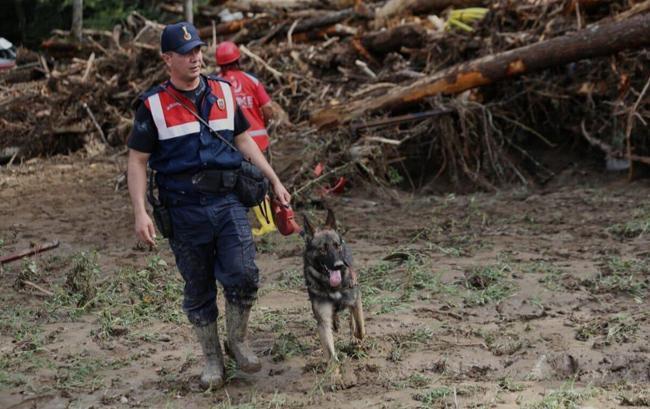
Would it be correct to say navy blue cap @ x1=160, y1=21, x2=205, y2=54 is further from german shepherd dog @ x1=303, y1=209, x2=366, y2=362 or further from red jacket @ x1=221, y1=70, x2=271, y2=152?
red jacket @ x1=221, y1=70, x2=271, y2=152

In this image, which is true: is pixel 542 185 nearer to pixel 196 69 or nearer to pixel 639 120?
pixel 639 120

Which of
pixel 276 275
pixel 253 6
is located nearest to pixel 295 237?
pixel 276 275

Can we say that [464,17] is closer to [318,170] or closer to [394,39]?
[394,39]

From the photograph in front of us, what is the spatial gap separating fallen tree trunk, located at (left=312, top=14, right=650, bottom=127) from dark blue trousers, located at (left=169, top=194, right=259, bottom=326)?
22.4 ft

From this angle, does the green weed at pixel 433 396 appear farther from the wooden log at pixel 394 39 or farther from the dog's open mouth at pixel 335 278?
the wooden log at pixel 394 39

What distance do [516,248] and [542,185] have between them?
11.3 feet

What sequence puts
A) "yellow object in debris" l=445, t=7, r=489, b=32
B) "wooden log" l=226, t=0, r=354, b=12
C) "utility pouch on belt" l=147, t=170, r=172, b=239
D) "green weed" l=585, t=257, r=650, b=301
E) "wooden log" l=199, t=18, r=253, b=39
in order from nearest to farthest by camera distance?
"utility pouch on belt" l=147, t=170, r=172, b=239 < "green weed" l=585, t=257, r=650, b=301 < "yellow object in debris" l=445, t=7, r=489, b=32 < "wooden log" l=199, t=18, r=253, b=39 < "wooden log" l=226, t=0, r=354, b=12

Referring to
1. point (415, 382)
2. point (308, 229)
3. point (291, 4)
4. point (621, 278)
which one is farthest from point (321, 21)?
point (415, 382)

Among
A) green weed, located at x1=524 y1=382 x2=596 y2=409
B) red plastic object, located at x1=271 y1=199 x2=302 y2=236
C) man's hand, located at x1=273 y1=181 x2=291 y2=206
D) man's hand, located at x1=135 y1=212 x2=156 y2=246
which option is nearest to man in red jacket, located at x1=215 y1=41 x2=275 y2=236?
red plastic object, located at x1=271 y1=199 x2=302 y2=236

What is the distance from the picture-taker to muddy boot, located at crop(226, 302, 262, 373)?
18.2ft

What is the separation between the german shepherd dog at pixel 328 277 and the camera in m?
5.54

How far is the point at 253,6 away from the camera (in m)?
18.6

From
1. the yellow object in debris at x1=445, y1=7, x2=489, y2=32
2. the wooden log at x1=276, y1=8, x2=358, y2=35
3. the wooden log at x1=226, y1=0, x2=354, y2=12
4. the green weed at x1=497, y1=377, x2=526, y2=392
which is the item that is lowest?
the green weed at x1=497, y1=377, x2=526, y2=392

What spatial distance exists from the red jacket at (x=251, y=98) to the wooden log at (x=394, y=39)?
5393mm
